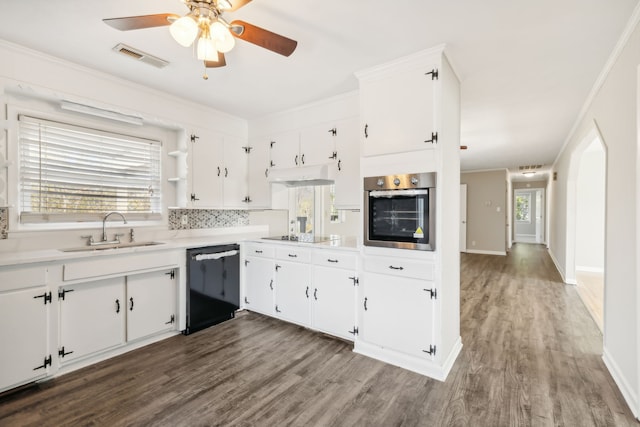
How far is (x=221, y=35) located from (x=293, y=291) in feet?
8.08

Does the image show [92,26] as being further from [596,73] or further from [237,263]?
[596,73]

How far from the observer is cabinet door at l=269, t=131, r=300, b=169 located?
358cm

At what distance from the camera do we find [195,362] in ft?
8.34

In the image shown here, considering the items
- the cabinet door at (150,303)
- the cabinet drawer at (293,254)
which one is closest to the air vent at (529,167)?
the cabinet drawer at (293,254)

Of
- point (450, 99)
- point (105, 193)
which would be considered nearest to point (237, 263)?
point (105, 193)

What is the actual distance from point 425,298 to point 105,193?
10.5 feet

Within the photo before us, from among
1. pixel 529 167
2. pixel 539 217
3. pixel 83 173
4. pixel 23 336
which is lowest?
pixel 23 336

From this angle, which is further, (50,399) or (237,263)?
(237,263)

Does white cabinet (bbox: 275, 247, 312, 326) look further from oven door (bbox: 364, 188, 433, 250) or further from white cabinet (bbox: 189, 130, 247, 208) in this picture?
white cabinet (bbox: 189, 130, 247, 208)

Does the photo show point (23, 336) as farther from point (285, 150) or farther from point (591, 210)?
point (591, 210)

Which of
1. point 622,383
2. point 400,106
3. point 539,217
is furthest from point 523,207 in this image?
point 400,106

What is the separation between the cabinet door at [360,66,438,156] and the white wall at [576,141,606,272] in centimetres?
532

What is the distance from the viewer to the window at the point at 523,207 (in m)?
11.9

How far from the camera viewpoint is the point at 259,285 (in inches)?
141
